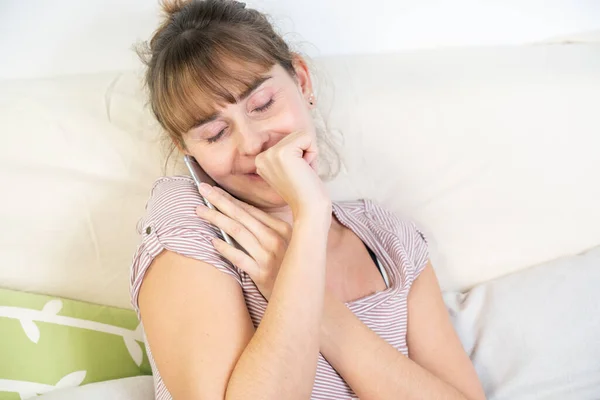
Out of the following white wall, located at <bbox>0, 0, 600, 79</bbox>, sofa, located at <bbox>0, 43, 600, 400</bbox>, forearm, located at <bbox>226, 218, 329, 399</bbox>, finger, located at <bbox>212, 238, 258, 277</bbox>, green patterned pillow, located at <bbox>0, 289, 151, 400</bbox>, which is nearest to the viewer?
forearm, located at <bbox>226, 218, 329, 399</bbox>

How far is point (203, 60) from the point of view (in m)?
1.00

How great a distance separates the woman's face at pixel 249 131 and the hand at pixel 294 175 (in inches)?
2.0

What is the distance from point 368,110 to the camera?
1411 millimetres

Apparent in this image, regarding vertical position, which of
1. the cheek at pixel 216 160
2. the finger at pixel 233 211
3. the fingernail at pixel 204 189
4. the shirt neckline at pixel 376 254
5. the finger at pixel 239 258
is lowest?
the shirt neckline at pixel 376 254

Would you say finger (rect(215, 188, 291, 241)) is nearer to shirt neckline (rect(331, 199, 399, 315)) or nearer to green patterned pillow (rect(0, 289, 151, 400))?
shirt neckline (rect(331, 199, 399, 315))

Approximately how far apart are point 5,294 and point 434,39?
1218 millimetres

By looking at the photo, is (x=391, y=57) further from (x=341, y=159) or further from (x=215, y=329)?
(x=215, y=329)

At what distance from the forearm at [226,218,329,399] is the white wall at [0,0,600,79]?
785 millimetres

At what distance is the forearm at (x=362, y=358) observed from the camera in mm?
1005

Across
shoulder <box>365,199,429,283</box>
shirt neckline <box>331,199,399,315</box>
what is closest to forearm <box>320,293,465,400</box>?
shirt neckline <box>331,199,399,315</box>

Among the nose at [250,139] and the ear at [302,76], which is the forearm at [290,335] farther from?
the ear at [302,76]

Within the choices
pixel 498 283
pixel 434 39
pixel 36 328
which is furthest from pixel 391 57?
pixel 36 328

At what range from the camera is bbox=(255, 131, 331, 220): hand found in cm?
98

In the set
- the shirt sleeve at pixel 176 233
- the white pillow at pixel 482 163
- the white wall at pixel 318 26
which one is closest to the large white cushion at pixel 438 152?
the white pillow at pixel 482 163
